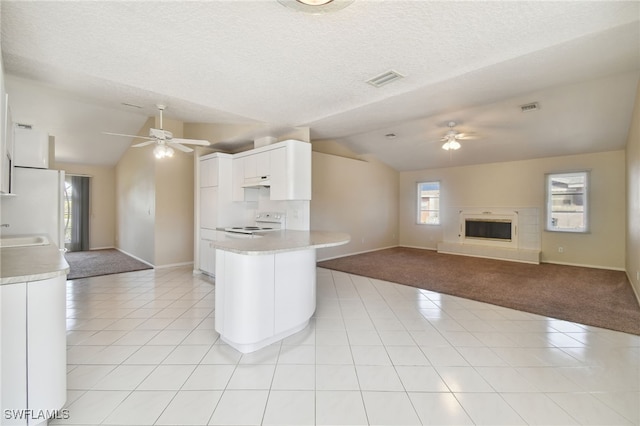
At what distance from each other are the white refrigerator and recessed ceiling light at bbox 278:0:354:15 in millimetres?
3689

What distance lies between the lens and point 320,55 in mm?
2205

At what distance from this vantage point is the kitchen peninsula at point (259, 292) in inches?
90.4

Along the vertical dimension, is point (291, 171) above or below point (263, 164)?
below

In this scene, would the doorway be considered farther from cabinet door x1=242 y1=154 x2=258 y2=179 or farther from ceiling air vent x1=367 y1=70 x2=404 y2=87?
ceiling air vent x1=367 y1=70 x2=404 y2=87

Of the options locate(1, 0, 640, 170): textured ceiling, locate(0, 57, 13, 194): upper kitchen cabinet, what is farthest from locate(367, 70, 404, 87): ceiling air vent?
locate(0, 57, 13, 194): upper kitchen cabinet

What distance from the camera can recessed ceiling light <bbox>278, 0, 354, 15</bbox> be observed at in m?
1.55

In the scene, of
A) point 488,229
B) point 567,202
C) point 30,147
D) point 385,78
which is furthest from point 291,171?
point 567,202

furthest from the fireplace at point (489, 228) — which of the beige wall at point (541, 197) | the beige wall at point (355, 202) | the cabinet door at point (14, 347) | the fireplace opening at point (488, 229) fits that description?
the cabinet door at point (14, 347)

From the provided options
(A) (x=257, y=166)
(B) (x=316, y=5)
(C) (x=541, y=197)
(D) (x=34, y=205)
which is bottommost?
(D) (x=34, y=205)

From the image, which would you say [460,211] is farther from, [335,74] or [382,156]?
[335,74]

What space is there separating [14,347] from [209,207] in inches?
143

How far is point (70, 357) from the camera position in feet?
7.23

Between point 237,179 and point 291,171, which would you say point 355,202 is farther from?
point 291,171

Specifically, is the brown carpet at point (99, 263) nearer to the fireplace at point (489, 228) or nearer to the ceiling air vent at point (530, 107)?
the ceiling air vent at point (530, 107)
